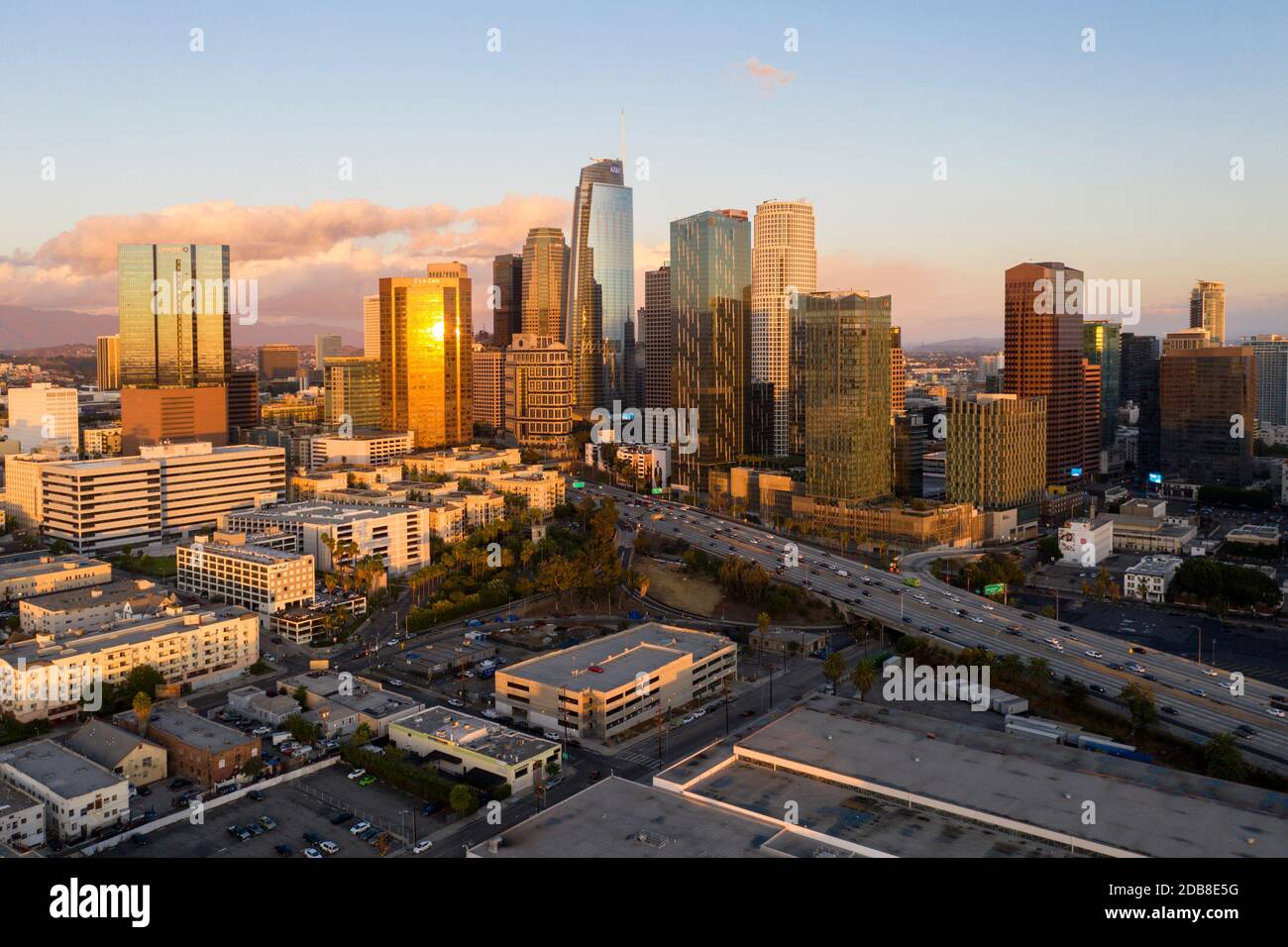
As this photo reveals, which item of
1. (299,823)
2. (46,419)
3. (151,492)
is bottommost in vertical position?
(299,823)

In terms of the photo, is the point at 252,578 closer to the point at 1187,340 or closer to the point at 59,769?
the point at 59,769

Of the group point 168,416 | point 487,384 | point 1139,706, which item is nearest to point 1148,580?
point 1139,706

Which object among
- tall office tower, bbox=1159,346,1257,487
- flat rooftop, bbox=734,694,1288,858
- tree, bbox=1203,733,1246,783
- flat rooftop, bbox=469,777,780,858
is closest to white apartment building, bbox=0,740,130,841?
flat rooftop, bbox=469,777,780,858

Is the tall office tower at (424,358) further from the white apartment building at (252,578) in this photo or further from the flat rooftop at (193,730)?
the flat rooftop at (193,730)

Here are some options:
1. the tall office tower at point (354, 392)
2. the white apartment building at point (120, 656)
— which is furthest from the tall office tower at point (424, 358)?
the white apartment building at point (120, 656)

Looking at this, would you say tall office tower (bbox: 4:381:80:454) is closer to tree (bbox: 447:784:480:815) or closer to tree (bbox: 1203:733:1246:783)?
tree (bbox: 447:784:480:815)

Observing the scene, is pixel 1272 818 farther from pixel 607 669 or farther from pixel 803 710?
pixel 607 669
